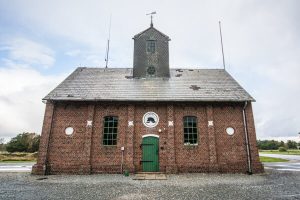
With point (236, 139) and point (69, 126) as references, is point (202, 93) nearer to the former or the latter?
point (236, 139)

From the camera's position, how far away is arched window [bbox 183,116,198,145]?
50.1ft

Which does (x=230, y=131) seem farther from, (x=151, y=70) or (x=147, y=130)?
(x=151, y=70)

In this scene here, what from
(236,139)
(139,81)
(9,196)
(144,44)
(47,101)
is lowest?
(9,196)

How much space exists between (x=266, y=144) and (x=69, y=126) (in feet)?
306

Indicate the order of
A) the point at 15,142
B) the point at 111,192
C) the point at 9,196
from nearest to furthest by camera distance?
the point at 9,196
the point at 111,192
the point at 15,142

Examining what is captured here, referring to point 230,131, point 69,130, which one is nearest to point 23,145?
point 69,130

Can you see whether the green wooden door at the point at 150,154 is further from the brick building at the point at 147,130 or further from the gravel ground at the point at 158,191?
the gravel ground at the point at 158,191

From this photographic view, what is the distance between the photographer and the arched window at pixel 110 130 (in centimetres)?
1525

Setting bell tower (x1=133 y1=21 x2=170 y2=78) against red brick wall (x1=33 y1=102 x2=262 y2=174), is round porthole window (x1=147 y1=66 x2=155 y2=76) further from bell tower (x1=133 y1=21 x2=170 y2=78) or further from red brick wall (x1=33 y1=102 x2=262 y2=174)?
red brick wall (x1=33 y1=102 x2=262 y2=174)

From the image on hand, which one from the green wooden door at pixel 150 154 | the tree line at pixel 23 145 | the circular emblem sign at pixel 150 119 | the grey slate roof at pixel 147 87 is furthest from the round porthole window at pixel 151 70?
the tree line at pixel 23 145

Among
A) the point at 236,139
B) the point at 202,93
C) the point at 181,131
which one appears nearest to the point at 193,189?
the point at 181,131

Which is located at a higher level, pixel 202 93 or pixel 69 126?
pixel 202 93

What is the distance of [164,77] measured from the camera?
18594 millimetres

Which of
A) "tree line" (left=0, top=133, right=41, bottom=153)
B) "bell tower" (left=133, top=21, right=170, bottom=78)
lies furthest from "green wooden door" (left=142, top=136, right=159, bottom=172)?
"tree line" (left=0, top=133, right=41, bottom=153)
